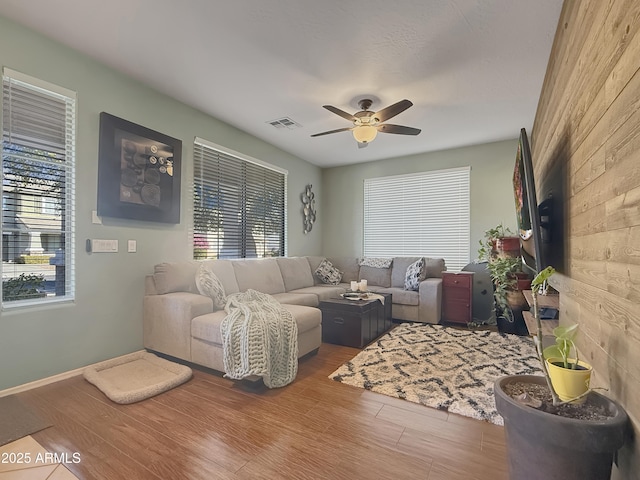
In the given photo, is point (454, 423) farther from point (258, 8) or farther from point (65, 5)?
point (65, 5)

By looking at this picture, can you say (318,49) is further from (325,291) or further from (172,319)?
(325,291)

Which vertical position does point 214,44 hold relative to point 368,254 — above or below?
above

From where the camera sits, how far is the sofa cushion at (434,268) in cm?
454

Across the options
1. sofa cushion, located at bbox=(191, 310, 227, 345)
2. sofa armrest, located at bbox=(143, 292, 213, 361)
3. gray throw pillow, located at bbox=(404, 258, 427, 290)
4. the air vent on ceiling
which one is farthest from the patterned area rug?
the air vent on ceiling

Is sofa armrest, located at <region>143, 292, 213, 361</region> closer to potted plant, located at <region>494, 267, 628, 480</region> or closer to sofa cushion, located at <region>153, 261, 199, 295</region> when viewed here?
sofa cushion, located at <region>153, 261, 199, 295</region>

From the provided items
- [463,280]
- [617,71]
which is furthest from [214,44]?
[463,280]

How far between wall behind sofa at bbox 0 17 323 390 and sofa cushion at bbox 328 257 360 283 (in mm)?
2647

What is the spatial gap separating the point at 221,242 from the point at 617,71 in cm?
372

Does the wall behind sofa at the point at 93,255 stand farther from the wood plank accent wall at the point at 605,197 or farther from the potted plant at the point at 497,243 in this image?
the potted plant at the point at 497,243

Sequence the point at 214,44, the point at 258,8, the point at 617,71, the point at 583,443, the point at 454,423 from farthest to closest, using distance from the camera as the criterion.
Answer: the point at 214,44 < the point at 258,8 < the point at 454,423 < the point at 617,71 < the point at 583,443

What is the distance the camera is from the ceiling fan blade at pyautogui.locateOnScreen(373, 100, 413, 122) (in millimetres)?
2652

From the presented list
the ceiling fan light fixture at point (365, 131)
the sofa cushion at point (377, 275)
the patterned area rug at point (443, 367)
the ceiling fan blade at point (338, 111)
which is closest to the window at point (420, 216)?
the sofa cushion at point (377, 275)

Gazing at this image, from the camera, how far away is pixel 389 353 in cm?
298

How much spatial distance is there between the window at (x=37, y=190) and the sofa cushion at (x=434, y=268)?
13.8 feet
